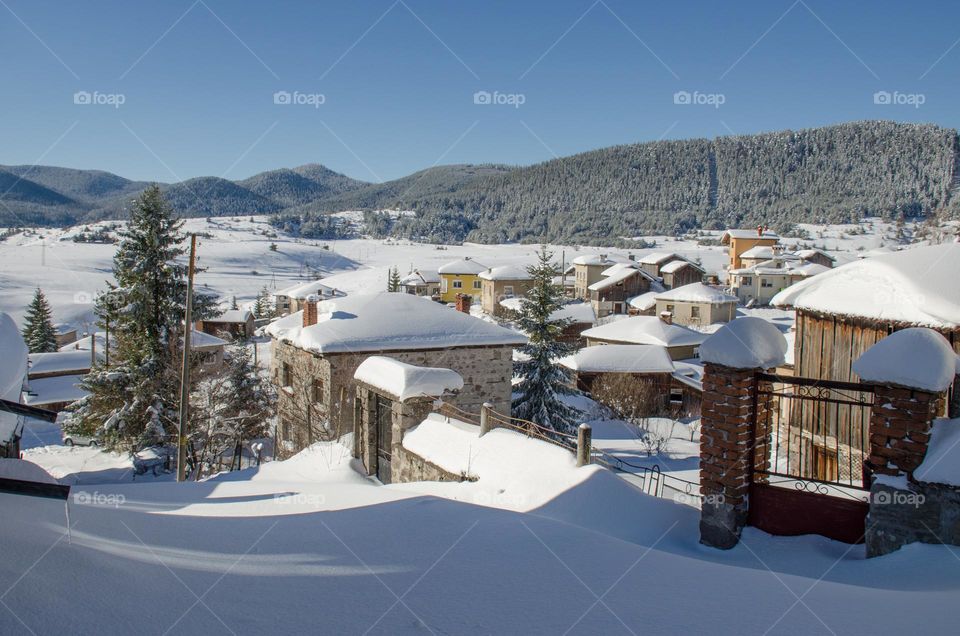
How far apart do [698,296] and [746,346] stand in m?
49.0

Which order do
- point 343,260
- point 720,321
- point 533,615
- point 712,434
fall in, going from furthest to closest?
1. point 343,260
2. point 720,321
3. point 712,434
4. point 533,615

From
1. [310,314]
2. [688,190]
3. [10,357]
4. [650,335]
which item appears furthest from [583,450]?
[688,190]

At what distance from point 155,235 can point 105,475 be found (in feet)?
29.7

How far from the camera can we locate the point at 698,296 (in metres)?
52.9

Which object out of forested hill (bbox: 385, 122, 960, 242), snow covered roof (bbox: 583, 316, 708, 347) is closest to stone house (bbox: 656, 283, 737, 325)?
snow covered roof (bbox: 583, 316, 708, 347)

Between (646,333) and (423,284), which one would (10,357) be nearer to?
(646,333)

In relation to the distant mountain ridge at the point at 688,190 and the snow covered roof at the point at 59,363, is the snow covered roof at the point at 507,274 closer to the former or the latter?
the snow covered roof at the point at 59,363

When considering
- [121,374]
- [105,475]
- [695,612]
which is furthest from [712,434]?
[121,374]

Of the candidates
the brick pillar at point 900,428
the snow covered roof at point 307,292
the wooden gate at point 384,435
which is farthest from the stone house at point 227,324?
the brick pillar at point 900,428

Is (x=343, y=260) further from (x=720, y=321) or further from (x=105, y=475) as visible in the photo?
(x=105, y=475)

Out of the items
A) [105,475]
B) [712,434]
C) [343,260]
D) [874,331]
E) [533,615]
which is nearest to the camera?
[533,615]

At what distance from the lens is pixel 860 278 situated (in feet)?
33.8

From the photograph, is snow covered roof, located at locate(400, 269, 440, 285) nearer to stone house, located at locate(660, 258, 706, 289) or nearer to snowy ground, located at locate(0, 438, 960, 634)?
stone house, located at locate(660, 258, 706, 289)

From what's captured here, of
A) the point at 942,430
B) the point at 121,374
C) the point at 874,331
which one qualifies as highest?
the point at 874,331
